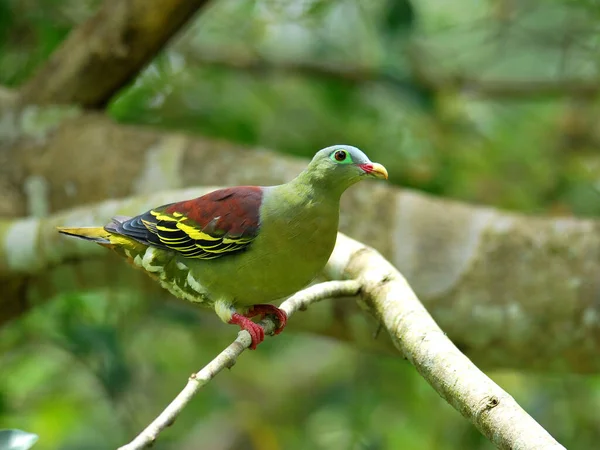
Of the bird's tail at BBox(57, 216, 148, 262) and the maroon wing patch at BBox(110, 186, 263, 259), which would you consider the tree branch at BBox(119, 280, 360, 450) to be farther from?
the bird's tail at BBox(57, 216, 148, 262)

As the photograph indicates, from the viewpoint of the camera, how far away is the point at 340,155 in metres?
2.40

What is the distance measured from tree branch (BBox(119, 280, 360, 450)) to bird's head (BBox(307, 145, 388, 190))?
1.25ft

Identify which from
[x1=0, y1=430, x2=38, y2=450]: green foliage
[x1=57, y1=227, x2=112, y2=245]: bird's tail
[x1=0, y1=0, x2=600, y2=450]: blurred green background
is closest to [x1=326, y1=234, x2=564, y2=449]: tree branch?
[x1=57, y1=227, x2=112, y2=245]: bird's tail

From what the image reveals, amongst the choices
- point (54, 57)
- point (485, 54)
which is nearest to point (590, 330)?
point (54, 57)

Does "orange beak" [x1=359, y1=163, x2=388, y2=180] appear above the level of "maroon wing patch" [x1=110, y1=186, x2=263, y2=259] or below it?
above

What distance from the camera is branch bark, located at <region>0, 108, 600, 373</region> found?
373cm

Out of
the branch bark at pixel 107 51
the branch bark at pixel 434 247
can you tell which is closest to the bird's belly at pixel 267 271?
the branch bark at pixel 434 247

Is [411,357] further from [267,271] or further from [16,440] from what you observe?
[16,440]

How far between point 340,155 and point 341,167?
0.12 feet

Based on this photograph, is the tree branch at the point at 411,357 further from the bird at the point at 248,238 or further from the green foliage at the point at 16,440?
the green foliage at the point at 16,440

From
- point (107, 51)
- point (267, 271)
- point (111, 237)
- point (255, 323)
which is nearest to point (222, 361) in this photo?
point (267, 271)

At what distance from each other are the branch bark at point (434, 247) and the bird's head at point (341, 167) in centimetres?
109

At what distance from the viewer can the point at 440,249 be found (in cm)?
386

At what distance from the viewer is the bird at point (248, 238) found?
2.42 meters
